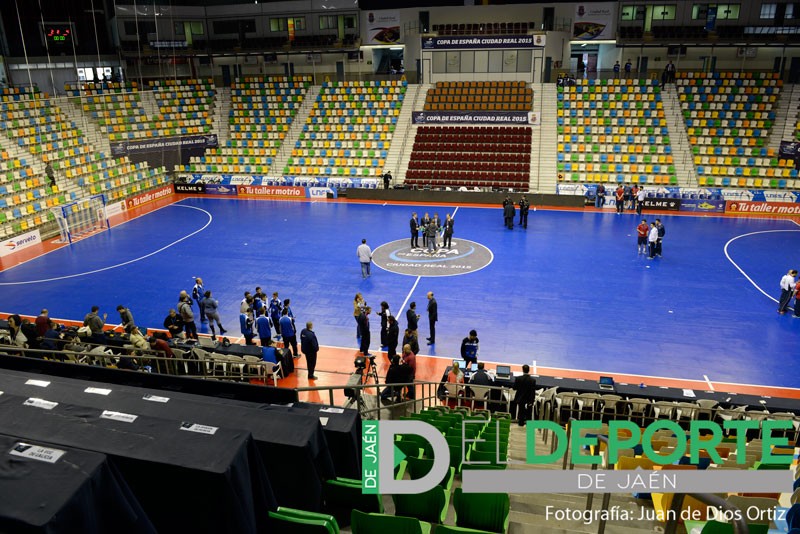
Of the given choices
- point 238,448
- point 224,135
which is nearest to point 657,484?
point 238,448

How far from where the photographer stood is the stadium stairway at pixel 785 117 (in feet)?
107

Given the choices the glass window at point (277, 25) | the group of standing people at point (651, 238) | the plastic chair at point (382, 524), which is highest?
the glass window at point (277, 25)

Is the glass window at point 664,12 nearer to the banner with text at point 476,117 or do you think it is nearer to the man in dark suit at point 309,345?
the banner with text at point 476,117

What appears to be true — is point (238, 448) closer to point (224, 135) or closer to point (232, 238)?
point (232, 238)

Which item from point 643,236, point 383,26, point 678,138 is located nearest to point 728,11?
point 678,138

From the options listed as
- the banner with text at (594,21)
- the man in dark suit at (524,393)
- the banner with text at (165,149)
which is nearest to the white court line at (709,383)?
the man in dark suit at (524,393)

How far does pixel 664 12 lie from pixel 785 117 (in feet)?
34.2

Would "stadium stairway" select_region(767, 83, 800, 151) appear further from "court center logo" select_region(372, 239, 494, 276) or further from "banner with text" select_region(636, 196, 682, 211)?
"court center logo" select_region(372, 239, 494, 276)

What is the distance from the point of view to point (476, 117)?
36688 mm

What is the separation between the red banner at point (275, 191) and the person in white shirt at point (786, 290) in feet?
79.2

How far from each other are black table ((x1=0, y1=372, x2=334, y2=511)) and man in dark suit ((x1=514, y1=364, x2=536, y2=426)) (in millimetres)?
5655

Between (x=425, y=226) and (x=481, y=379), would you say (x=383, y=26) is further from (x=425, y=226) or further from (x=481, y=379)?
(x=481, y=379)

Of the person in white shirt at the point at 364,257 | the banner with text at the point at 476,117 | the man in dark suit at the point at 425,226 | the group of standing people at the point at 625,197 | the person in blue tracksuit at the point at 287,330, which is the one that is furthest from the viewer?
the banner with text at the point at 476,117

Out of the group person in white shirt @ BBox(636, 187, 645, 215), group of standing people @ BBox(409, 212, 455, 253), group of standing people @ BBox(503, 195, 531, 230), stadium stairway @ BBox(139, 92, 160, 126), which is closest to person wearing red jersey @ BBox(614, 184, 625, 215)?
person in white shirt @ BBox(636, 187, 645, 215)
